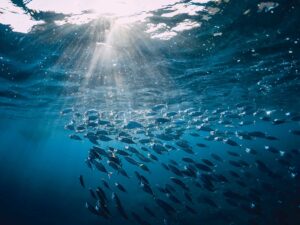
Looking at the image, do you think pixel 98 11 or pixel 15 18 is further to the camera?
pixel 15 18

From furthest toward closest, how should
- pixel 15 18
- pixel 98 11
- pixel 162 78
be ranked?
pixel 162 78, pixel 15 18, pixel 98 11

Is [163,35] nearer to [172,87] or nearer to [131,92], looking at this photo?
[172,87]

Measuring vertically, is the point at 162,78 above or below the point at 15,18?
below

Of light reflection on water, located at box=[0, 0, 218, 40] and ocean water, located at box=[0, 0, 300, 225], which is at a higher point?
light reflection on water, located at box=[0, 0, 218, 40]

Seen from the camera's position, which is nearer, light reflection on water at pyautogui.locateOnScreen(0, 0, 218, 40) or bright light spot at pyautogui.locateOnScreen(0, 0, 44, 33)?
light reflection on water at pyautogui.locateOnScreen(0, 0, 218, 40)

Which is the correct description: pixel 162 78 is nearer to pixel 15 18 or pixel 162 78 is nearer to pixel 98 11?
pixel 98 11

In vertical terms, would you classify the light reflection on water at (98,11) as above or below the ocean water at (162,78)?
above

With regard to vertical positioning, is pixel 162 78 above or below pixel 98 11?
below

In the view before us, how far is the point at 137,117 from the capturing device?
109ft

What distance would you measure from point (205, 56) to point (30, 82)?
44.6 ft

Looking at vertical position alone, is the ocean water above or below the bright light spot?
below

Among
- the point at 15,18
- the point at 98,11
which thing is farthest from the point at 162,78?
the point at 15,18

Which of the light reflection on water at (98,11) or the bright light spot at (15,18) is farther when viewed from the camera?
the bright light spot at (15,18)

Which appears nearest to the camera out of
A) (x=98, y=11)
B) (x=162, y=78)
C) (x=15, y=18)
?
(x=98, y=11)
